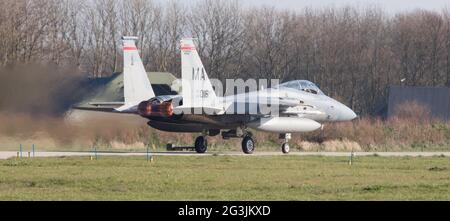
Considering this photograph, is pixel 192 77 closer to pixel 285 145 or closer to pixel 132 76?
pixel 132 76

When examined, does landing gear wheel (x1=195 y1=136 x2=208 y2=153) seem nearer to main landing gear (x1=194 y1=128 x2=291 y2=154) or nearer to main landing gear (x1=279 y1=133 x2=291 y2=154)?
main landing gear (x1=194 y1=128 x2=291 y2=154)

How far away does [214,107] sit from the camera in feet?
130

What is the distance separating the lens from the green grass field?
73.8 ft

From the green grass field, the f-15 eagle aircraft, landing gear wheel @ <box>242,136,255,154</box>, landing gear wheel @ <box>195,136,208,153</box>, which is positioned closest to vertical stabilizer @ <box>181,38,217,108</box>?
the f-15 eagle aircraft

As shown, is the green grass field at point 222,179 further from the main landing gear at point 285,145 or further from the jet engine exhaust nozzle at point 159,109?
the main landing gear at point 285,145

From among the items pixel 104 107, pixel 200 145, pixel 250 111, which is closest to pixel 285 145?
pixel 250 111

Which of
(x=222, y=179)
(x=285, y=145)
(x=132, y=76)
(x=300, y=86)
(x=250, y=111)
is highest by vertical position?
(x=132, y=76)

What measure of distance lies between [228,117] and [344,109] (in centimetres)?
664

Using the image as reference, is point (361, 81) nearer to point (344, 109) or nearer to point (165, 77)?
point (165, 77)

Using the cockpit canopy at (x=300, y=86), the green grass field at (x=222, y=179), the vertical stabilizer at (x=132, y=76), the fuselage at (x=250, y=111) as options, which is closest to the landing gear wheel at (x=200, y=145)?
the fuselage at (x=250, y=111)

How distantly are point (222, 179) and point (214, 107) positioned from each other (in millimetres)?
13168

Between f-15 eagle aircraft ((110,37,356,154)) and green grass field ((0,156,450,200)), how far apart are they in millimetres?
3226

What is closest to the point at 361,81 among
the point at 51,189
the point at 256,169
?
the point at 256,169

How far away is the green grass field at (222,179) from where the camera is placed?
22.5 metres
